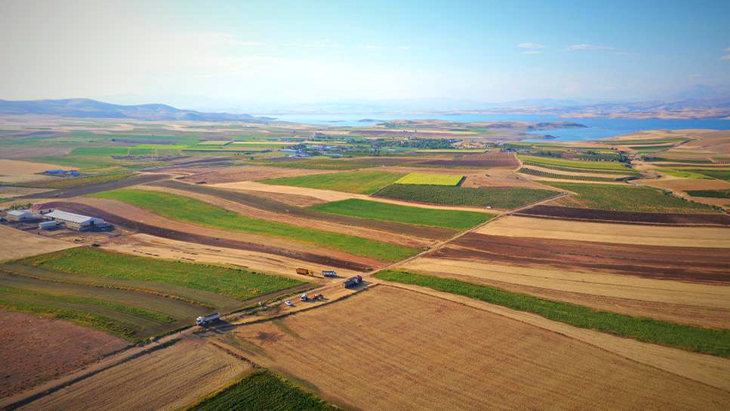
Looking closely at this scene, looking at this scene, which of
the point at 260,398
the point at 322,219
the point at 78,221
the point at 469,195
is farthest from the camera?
the point at 469,195

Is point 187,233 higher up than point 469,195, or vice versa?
point 469,195

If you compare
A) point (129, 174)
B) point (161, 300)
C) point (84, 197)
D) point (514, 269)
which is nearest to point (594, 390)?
point (514, 269)

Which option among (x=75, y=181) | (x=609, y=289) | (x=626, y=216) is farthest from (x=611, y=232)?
(x=75, y=181)

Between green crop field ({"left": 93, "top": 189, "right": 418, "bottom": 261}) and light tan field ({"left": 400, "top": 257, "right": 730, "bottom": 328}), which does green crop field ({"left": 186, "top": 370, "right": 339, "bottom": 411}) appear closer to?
light tan field ({"left": 400, "top": 257, "right": 730, "bottom": 328})

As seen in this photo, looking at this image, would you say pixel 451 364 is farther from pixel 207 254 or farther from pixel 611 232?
pixel 611 232

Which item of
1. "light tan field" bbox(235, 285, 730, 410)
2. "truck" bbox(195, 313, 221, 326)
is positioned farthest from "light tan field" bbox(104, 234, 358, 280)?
"light tan field" bbox(235, 285, 730, 410)

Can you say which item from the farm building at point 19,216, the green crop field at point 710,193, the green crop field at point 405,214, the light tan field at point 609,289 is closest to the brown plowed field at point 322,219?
the green crop field at point 405,214
